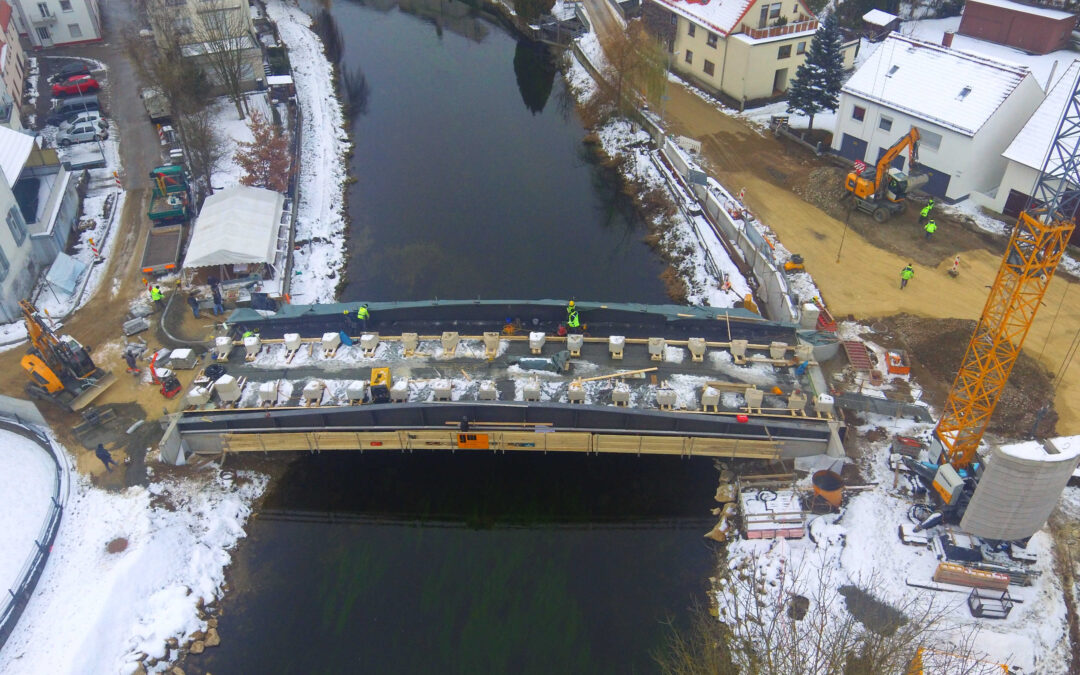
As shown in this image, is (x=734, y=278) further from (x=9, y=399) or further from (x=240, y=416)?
(x=9, y=399)

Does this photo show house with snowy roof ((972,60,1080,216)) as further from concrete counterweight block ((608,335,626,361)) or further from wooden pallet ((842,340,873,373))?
concrete counterweight block ((608,335,626,361))

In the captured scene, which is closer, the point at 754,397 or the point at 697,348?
the point at 754,397

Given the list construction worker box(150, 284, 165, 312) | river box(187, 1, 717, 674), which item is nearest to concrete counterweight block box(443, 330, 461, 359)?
river box(187, 1, 717, 674)

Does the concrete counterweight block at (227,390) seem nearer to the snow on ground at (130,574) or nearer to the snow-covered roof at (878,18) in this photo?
the snow on ground at (130,574)

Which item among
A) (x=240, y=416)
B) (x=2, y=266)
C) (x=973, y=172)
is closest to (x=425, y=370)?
(x=240, y=416)

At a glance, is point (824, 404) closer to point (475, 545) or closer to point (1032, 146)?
point (475, 545)

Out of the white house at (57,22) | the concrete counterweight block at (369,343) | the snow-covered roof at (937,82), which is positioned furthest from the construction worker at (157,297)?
the white house at (57,22)

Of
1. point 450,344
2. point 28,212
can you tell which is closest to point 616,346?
point 450,344
